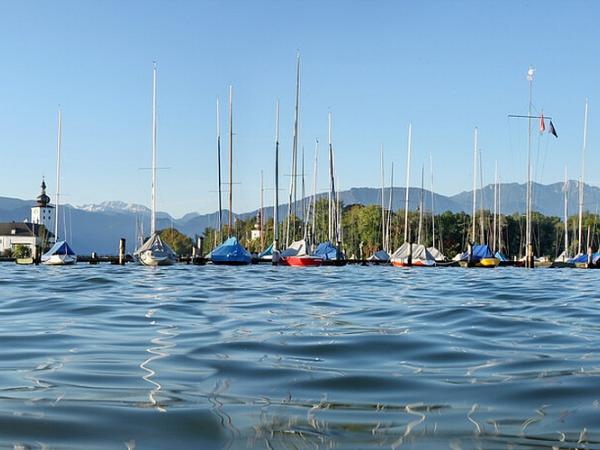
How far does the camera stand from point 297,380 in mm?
6188

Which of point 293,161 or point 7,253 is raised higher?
point 293,161

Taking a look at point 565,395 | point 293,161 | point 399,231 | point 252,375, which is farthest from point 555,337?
point 399,231

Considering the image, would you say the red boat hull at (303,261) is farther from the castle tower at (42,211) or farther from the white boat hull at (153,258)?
the castle tower at (42,211)

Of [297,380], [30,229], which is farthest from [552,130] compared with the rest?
[30,229]

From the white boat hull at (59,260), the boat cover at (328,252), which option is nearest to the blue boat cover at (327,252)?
the boat cover at (328,252)

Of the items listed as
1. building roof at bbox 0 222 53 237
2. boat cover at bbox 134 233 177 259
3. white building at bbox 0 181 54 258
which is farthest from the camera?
building roof at bbox 0 222 53 237

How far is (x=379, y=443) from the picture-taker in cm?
425

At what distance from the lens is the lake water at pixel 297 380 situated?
443 centimetres

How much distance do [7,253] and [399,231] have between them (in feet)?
261

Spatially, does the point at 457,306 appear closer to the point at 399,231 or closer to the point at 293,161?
the point at 293,161

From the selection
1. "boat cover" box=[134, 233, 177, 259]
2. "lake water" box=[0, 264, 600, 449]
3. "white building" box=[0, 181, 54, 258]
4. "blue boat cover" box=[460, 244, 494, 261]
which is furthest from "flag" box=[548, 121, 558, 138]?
"white building" box=[0, 181, 54, 258]

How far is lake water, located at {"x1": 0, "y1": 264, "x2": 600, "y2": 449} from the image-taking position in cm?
443

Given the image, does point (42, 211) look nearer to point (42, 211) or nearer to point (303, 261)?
point (42, 211)

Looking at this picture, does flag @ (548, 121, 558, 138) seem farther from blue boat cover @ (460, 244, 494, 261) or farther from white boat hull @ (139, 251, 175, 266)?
white boat hull @ (139, 251, 175, 266)
